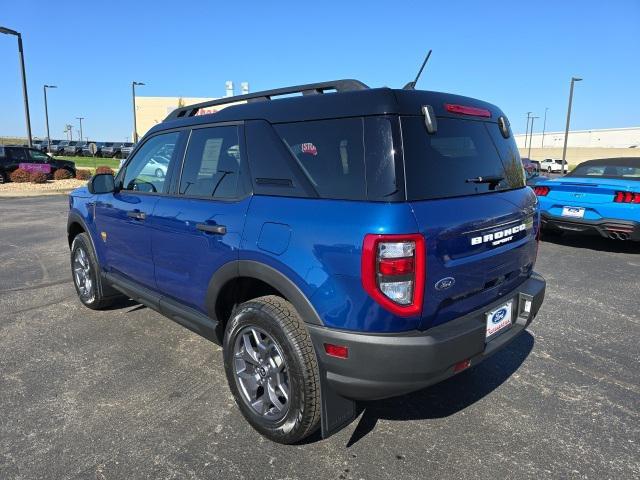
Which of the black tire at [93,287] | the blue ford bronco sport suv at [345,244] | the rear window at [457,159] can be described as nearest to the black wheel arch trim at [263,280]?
the blue ford bronco sport suv at [345,244]

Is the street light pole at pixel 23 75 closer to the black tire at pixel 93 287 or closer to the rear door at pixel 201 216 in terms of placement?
the black tire at pixel 93 287

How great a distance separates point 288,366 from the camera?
7.78 ft

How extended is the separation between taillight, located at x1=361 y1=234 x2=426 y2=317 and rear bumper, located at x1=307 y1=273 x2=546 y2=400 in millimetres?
163

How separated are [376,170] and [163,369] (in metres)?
2.29

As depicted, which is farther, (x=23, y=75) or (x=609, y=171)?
(x=23, y=75)

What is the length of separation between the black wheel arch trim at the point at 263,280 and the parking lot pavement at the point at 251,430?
2.47 feet

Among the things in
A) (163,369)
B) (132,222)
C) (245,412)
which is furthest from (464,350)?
(132,222)

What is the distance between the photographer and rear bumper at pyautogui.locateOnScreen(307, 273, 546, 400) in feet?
6.87

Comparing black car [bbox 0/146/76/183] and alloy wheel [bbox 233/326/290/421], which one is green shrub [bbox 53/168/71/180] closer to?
black car [bbox 0/146/76/183]

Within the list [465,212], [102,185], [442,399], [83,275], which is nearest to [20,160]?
[83,275]

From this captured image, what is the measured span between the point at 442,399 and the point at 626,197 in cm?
536

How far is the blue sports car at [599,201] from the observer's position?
6.61m

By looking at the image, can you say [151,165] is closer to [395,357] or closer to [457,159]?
[457,159]

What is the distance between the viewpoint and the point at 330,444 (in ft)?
8.46
